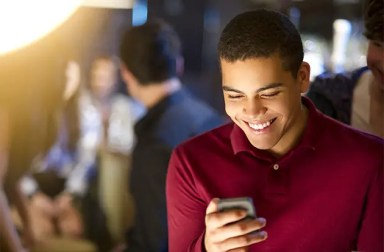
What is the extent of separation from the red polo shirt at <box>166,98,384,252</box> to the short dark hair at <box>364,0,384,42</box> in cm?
21

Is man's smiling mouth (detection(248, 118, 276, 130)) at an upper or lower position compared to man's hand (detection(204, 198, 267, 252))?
upper

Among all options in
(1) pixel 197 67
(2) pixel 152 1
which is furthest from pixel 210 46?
(2) pixel 152 1

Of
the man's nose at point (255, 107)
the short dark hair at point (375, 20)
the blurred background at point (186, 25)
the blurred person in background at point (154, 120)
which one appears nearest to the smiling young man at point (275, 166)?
the man's nose at point (255, 107)

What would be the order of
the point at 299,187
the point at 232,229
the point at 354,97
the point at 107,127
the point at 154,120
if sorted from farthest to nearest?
the point at 107,127, the point at 154,120, the point at 354,97, the point at 299,187, the point at 232,229

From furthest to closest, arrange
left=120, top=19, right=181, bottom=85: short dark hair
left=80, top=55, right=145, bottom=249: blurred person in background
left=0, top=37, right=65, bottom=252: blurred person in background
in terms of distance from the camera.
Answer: left=80, top=55, right=145, bottom=249: blurred person in background < left=0, top=37, right=65, bottom=252: blurred person in background < left=120, top=19, right=181, bottom=85: short dark hair

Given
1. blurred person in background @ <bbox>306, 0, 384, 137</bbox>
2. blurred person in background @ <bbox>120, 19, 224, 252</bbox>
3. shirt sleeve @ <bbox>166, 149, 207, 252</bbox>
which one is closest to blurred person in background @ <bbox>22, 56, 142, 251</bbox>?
blurred person in background @ <bbox>120, 19, 224, 252</bbox>

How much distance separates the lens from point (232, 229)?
30.8 inches

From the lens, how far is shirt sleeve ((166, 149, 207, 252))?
0.90 metres

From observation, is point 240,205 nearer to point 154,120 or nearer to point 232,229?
point 232,229

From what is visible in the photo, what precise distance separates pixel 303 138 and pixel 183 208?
0.70 feet

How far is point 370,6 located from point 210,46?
42.0 inches

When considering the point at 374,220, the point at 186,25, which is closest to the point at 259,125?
the point at 374,220

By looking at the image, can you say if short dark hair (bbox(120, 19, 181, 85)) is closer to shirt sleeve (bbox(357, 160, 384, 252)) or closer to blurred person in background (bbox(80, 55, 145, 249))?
blurred person in background (bbox(80, 55, 145, 249))

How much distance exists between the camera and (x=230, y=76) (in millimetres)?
849
